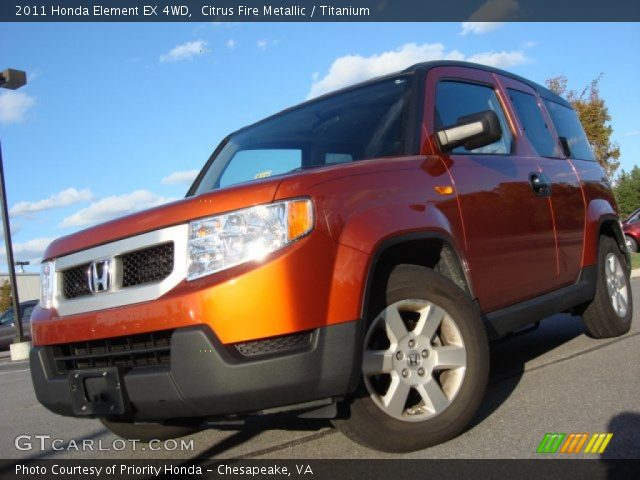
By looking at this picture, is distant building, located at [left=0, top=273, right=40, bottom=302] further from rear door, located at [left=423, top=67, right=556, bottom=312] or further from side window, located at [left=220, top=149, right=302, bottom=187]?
rear door, located at [left=423, top=67, right=556, bottom=312]

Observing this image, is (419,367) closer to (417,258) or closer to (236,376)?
(417,258)

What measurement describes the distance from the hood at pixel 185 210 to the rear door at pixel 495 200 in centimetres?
122

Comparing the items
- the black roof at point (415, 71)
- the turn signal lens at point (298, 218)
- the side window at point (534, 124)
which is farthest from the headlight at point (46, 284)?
the side window at point (534, 124)

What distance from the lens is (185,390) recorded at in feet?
8.00

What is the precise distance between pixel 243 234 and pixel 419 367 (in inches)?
40.8

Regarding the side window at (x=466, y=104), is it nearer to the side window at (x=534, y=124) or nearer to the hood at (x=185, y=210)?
the side window at (x=534, y=124)

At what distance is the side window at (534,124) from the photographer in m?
4.58

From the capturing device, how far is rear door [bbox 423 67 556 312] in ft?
11.4

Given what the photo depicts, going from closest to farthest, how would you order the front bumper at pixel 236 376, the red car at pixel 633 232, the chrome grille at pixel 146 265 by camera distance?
the front bumper at pixel 236 376, the chrome grille at pixel 146 265, the red car at pixel 633 232

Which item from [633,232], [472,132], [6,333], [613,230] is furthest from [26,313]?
[633,232]

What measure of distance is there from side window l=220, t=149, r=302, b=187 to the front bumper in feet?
5.11

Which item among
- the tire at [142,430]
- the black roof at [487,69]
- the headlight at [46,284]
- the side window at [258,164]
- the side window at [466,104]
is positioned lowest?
the tire at [142,430]

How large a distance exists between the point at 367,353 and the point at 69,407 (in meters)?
Answer: 1.37

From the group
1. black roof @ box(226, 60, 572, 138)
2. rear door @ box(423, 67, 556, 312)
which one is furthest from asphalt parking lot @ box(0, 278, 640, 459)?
black roof @ box(226, 60, 572, 138)
